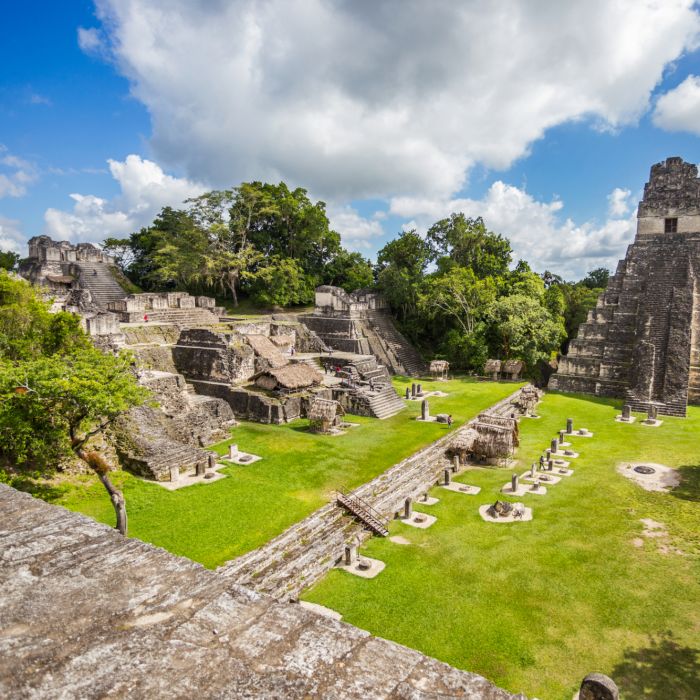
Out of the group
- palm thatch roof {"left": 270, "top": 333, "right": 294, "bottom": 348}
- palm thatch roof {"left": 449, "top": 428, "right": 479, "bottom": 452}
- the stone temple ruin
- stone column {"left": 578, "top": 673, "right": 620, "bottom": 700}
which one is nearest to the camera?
stone column {"left": 578, "top": 673, "right": 620, "bottom": 700}

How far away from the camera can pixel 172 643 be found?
89.5 inches

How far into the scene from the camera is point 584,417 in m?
20.5

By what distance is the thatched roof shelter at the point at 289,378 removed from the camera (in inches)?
747

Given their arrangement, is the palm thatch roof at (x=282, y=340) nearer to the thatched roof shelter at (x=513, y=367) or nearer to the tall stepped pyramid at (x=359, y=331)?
the tall stepped pyramid at (x=359, y=331)

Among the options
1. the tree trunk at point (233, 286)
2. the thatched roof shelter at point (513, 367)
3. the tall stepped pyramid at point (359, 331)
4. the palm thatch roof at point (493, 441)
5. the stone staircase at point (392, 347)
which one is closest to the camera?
the palm thatch roof at point (493, 441)

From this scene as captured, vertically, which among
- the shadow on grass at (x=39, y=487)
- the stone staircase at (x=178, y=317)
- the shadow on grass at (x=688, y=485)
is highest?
the stone staircase at (x=178, y=317)

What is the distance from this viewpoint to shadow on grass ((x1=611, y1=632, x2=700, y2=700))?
6.62 metres

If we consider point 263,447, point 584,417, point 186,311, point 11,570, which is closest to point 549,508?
point 263,447

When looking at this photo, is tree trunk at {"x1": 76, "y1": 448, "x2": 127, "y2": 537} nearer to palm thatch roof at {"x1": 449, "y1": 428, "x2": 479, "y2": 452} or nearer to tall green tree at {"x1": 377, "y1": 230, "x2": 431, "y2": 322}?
palm thatch roof at {"x1": 449, "y1": 428, "x2": 479, "y2": 452}

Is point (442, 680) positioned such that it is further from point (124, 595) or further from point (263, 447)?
point (263, 447)

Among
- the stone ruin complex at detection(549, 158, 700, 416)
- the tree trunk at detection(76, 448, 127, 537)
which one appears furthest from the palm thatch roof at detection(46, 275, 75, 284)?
the stone ruin complex at detection(549, 158, 700, 416)

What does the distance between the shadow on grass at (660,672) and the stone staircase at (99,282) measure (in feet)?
98.6

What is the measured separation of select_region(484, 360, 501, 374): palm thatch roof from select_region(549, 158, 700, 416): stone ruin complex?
287 cm

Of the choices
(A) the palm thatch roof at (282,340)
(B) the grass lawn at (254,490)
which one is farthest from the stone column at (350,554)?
(A) the palm thatch roof at (282,340)
